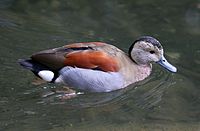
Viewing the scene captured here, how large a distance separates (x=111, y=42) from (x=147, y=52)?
124 cm

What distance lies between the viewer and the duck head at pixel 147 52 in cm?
814

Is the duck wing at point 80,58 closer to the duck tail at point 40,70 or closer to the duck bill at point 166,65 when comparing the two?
the duck tail at point 40,70

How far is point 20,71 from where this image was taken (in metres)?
8.03

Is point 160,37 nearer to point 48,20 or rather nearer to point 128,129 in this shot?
point 48,20

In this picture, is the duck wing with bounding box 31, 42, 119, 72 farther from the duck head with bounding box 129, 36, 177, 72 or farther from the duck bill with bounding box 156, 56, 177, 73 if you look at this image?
the duck bill with bounding box 156, 56, 177, 73

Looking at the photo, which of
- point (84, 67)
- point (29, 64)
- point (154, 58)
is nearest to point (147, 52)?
point (154, 58)

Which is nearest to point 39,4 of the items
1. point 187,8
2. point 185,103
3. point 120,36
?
point 120,36

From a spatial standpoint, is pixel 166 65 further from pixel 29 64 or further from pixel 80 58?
pixel 29 64

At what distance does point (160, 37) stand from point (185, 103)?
2.40 meters

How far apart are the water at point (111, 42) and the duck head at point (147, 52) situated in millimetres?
250

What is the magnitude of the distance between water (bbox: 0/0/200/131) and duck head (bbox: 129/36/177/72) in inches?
9.8

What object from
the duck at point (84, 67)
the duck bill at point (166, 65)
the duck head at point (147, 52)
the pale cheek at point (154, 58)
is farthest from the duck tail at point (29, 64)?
the duck bill at point (166, 65)

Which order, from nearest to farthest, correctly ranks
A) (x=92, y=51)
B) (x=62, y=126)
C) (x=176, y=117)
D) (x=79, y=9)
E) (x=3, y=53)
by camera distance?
(x=62, y=126)
(x=176, y=117)
(x=92, y=51)
(x=3, y=53)
(x=79, y=9)

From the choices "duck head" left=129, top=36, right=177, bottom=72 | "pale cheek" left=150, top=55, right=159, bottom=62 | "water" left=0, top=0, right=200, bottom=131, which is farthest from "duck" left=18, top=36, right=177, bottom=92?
"pale cheek" left=150, top=55, right=159, bottom=62
